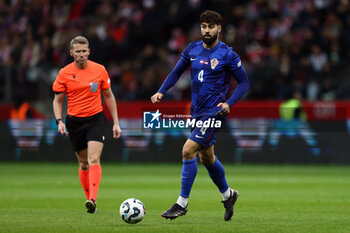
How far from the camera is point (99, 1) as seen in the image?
26.5 metres

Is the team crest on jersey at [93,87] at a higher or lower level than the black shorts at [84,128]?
higher

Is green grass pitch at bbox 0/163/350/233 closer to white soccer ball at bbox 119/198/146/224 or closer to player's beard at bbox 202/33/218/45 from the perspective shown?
white soccer ball at bbox 119/198/146/224

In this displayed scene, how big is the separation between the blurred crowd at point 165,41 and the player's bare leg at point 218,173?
11071 millimetres

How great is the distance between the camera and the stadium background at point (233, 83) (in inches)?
795

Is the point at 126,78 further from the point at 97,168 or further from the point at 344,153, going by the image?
the point at 97,168

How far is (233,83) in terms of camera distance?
19938mm

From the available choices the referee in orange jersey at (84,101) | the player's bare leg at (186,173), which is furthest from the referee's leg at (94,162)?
the player's bare leg at (186,173)

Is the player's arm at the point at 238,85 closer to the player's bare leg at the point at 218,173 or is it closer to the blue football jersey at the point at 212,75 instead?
the blue football jersey at the point at 212,75

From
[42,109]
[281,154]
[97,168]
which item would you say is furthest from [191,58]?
[42,109]

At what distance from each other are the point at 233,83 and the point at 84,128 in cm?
999

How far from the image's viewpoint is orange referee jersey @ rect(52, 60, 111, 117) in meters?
10.4

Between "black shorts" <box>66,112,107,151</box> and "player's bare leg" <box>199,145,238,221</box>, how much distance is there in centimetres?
173

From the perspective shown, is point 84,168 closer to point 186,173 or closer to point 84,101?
point 84,101

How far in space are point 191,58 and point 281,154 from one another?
1142 cm
